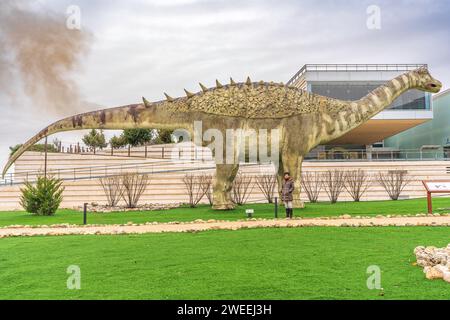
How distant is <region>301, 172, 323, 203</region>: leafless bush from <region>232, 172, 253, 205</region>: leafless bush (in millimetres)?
2656

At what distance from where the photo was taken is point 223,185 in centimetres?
1311

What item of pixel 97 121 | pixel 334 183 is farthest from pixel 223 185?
pixel 334 183

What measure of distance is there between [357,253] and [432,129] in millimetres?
37798

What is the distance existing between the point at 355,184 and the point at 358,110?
26.4ft

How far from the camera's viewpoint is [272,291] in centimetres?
430

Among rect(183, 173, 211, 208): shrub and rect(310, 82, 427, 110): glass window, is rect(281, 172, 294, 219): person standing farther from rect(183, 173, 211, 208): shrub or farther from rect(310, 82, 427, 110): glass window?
rect(310, 82, 427, 110): glass window

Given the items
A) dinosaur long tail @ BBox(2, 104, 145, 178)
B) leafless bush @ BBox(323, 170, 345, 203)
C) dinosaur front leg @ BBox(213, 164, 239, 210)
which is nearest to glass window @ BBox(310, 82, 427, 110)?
leafless bush @ BBox(323, 170, 345, 203)

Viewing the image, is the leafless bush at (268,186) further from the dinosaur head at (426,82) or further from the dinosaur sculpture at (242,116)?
the dinosaur head at (426,82)

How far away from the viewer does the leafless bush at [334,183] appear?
64.9ft

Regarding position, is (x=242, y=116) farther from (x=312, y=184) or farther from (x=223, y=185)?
(x=312, y=184)

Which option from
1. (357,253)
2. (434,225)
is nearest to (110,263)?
(357,253)

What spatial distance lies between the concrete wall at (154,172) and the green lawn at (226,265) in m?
12.9

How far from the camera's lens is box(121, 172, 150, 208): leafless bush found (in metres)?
18.6

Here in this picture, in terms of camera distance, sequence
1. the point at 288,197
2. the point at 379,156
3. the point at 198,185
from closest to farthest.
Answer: the point at 288,197
the point at 198,185
the point at 379,156
